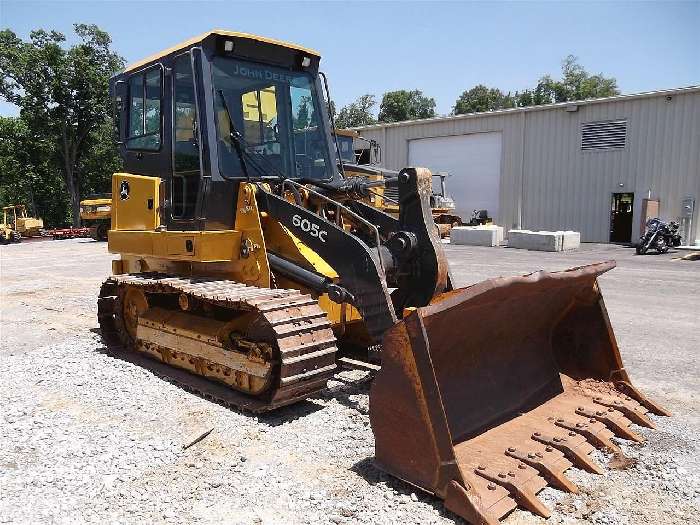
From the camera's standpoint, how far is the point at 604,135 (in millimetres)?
23406

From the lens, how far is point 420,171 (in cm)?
505

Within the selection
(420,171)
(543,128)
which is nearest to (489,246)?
(543,128)

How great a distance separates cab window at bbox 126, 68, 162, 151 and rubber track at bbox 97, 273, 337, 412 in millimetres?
1709

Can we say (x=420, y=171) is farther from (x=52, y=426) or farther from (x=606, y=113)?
(x=606, y=113)

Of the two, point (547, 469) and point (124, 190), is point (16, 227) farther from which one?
point (547, 469)

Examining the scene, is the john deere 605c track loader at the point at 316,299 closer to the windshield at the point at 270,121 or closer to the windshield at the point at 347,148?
the windshield at the point at 270,121

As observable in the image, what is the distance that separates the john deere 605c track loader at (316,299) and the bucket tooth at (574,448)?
14mm

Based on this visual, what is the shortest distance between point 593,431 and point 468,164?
24.6 meters

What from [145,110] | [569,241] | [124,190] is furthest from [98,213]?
[145,110]

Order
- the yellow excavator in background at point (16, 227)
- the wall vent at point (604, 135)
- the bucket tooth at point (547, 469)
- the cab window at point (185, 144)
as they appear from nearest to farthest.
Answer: the bucket tooth at point (547, 469), the cab window at point (185, 144), the wall vent at point (604, 135), the yellow excavator in background at point (16, 227)

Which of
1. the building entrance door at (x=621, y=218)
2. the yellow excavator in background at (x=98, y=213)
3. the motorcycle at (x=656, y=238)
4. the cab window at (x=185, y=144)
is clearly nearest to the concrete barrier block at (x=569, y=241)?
the motorcycle at (x=656, y=238)

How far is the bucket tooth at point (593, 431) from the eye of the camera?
13.1 ft

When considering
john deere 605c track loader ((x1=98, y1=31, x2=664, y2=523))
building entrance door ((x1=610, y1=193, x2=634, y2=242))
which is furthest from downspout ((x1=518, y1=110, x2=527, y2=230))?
john deere 605c track loader ((x1=98, y1=31, x2=664, y2=523))

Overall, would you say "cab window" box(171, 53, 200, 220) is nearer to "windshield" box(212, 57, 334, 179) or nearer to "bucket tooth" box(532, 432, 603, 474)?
"windshield" box(212, 57, 334, 179)
